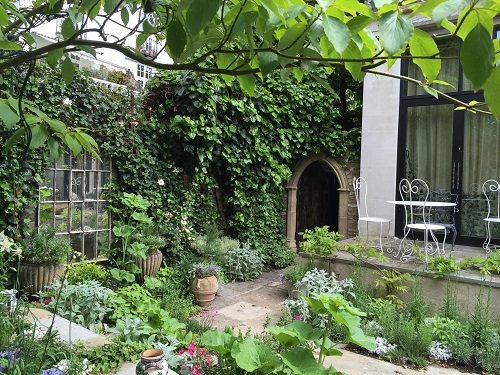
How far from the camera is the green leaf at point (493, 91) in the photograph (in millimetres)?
571

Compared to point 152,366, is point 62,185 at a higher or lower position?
higher

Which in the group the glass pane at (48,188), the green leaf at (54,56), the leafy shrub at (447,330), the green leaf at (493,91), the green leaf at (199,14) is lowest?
the leafy shrub at (447,330)

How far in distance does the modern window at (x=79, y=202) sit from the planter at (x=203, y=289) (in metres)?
1.28

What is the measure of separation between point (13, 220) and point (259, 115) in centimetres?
423

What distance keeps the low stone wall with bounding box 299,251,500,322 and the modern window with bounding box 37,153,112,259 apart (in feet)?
11.3

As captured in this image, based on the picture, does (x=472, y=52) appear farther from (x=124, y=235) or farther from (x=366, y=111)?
(x=366, y=111)

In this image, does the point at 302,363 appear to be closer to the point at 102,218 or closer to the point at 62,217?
the point at 62,217

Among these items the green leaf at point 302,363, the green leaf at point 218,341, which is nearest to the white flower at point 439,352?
A: the green leaf at point 302,363

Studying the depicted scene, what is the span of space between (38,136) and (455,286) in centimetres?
445

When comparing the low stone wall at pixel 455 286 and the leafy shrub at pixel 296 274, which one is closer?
the low stone wall at pixel 455 286

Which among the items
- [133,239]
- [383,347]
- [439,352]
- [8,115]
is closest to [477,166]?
[439,352]

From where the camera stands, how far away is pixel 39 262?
4145mm

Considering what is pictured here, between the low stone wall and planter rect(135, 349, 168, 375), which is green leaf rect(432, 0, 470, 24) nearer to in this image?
planter rect(135, 349, 168, 375)

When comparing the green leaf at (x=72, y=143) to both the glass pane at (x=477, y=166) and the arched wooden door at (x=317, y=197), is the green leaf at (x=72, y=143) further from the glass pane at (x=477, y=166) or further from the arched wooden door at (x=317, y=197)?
the arched wooden door at (x=317, y=197)
